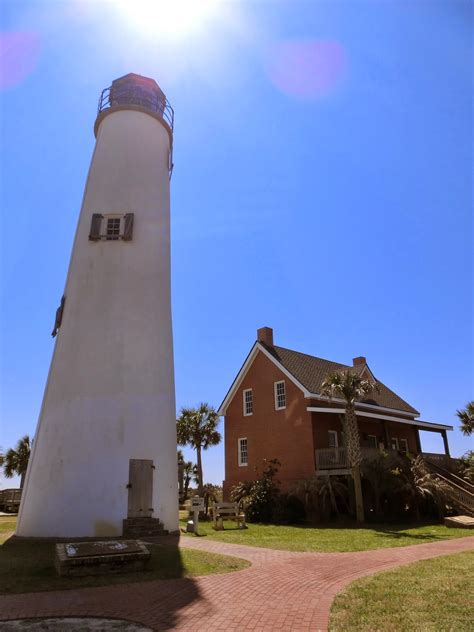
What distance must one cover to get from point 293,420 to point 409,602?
18.7 meters

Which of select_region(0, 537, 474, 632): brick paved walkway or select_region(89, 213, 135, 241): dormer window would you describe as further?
select_region(89, 213, 135, 241): dormer window

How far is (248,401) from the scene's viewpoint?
28391 mm

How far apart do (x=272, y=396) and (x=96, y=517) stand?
15.3m

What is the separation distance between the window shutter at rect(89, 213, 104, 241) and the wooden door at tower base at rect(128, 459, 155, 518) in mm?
7764

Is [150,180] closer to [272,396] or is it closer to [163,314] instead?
[163,314]

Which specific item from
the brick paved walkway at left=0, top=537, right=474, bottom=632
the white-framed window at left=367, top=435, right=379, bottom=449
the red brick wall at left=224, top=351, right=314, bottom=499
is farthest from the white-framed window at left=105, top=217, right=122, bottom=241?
the white-framed window at left=367, top=435, right=379, bottom=449

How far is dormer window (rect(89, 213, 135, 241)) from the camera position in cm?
1609

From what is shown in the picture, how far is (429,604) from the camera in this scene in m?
6.21

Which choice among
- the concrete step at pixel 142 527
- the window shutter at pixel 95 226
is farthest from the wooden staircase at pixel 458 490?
the window shutter at pixel 95 226

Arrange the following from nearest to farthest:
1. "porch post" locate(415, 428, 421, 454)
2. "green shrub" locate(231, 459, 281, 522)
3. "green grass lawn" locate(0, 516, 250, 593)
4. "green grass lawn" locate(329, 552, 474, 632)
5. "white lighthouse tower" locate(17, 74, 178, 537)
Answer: "green grass lawn" locate(329, 552, 474, 632), "green grass lawn" locate(0, 516, 250, 593), "white lighthouse tower" locate(17, 74, 178, 537), "green shrub" locate(231, 459, 281, 522), "porch post" locate(415, 428, 421, 454)

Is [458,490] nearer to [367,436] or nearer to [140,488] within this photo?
[367,436]

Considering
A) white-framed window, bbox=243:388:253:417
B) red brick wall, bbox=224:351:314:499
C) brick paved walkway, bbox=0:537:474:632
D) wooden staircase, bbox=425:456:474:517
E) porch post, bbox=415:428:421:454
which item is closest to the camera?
brick paved walkway, bbox=0:537:474:632

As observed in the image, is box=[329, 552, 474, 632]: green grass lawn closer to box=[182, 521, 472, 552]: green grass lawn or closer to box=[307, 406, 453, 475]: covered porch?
box=[182, 521, 472, 552]: green grass lawn

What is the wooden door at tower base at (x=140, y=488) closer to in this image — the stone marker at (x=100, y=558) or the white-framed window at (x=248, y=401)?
the stone marker at (x=100, y=558)
